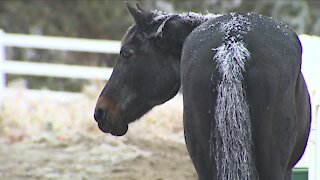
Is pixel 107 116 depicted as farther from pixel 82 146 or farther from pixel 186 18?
pixel 82 146

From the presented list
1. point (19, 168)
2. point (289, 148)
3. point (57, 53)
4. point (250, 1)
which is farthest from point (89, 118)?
point (250, 1)

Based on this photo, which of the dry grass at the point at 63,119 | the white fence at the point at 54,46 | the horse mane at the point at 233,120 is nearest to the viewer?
the horse mane at the point at 233,120

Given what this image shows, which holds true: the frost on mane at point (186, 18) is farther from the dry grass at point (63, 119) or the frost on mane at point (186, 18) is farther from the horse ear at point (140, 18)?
the dry grass at point (63, 119)

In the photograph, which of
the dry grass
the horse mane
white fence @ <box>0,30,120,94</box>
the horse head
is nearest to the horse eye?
the horse head

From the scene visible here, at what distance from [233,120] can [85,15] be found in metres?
18.2

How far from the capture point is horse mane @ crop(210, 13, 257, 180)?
405cm

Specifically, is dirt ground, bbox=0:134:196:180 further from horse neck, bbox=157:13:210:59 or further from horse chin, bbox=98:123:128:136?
horse neck, bbox=157:13:210:59

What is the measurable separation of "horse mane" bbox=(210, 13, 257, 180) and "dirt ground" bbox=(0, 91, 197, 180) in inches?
148

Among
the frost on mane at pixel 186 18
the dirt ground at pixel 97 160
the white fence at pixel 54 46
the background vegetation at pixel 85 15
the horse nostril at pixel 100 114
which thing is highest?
the background vegetation at pixel 85 15

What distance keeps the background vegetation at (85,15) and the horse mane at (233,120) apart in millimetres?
17196

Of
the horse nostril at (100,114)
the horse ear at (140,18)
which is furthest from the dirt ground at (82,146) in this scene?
the horse ear at (140,18)

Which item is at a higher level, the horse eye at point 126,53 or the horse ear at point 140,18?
the horse ear at point 140,18

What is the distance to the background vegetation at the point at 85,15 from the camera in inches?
855

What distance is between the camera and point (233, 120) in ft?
13.3
